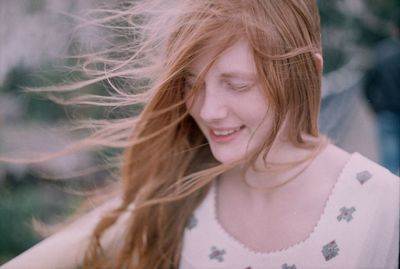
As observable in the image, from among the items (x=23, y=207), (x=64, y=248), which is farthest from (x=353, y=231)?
(x=23, y=207)

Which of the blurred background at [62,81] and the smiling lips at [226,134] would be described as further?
the blurred background at [62,81]

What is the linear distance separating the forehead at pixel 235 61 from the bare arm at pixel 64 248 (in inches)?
18.2

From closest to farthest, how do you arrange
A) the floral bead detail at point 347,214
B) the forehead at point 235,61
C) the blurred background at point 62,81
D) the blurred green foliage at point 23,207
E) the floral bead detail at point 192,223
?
1. the forehead at point 235,61
2. the floral bead detail at point 347,214
3. the floral bead detail at point 192,223
4. the blurred background at point 62,81
5. the blurred green foliage at point 23,207

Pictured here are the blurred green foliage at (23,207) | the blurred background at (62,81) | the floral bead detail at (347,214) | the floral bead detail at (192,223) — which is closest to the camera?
the floral bead detail at (347,214)

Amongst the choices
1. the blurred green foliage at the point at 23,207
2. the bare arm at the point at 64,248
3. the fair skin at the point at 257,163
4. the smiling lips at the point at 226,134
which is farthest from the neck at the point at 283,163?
the blurred green foliage at the point at 23,207

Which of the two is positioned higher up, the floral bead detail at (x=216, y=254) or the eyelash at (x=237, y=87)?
the eyelash at (x=237, y=87)

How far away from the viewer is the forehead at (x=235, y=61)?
3.97 ft

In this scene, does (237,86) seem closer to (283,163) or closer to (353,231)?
(283,163)

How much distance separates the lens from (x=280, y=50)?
1221mm

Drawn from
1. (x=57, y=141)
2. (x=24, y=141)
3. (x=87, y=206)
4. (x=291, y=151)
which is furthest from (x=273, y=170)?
(x=24, y=141)

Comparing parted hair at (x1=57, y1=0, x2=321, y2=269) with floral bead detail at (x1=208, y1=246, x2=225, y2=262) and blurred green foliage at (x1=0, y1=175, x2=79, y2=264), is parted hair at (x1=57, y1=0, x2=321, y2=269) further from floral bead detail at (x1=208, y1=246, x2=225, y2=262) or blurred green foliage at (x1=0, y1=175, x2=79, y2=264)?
blurred green foliage at (x1=0, y1=175, x2=79, y2=264)

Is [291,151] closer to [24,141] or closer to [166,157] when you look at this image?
[166,157]

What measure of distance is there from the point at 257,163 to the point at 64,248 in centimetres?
46

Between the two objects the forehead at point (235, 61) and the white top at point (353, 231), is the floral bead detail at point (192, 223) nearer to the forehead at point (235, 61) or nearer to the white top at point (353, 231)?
the white top at point (353, 231)
